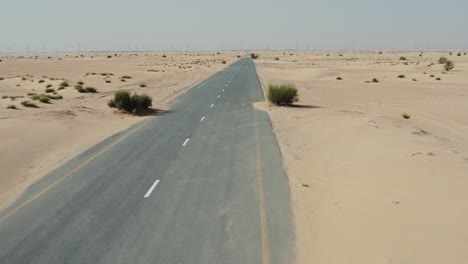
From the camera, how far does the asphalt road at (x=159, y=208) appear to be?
905 cm

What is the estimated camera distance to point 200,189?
1312 cm

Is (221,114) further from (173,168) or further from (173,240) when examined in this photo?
(173,240)

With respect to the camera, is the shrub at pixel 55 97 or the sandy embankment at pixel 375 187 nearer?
the sandy embankment at pixel 375 187

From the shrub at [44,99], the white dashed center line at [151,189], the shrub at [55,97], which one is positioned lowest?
the shrub at [55,97]

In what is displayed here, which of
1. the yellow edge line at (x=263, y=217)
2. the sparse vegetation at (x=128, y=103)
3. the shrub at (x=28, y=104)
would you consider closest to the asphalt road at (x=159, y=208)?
the yellow edge line at (x=263, y=217)

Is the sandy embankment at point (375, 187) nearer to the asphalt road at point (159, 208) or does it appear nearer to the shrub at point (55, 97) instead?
the asphalt road at point (159, 208)

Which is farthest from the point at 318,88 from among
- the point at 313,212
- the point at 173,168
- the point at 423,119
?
the point at 313,212

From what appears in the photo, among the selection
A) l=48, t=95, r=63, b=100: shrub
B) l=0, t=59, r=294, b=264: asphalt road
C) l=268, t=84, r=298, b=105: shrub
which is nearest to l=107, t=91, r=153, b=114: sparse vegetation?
l=268, t=84, r=298, b=105: shrub

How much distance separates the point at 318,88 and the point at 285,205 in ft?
128

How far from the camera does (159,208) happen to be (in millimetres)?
11547

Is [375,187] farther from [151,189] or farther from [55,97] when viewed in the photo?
[55,97]

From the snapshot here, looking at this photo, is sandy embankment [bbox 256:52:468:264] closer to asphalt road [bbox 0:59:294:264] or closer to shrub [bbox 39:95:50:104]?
asphalt road [bbox 0:59:294:264]

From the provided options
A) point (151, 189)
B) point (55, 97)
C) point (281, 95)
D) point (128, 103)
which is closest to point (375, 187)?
point (151, 189)

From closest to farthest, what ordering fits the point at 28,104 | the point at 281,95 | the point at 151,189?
the point at 151,189, the point at 281,95, the point at 28,104
